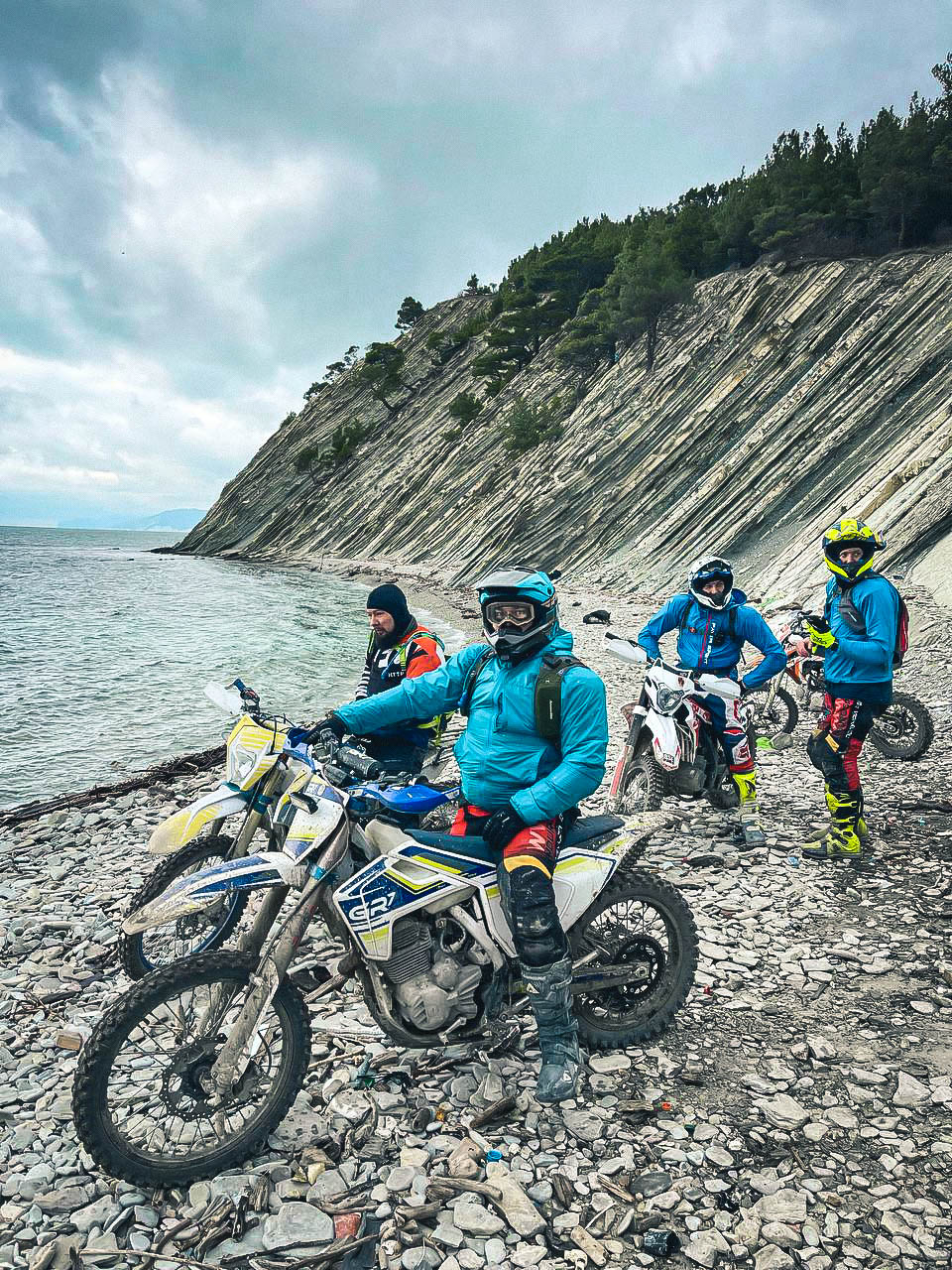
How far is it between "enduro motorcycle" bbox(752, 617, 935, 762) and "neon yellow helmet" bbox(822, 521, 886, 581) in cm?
221

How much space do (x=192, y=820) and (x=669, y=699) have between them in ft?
14.0

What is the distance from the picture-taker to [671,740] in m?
6.75

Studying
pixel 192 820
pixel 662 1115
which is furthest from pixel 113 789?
pixel 662 1115

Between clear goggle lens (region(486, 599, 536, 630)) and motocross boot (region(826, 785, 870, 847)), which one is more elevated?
clear goggle lens (region(486, 599, 536, 630))

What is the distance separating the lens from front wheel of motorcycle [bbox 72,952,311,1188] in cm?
308

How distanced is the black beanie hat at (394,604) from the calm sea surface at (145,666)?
751 centimetres

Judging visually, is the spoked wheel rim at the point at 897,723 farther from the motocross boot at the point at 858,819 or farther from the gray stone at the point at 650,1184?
the gray stone at the point at 650,1184

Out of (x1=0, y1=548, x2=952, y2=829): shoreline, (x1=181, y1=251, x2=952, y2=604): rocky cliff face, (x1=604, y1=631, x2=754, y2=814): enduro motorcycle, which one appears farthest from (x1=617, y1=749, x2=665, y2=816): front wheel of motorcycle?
(x1=181, y1=251, x2=952, y2=604): rocky cliff face

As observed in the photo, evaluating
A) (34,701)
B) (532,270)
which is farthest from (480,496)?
(34,701)

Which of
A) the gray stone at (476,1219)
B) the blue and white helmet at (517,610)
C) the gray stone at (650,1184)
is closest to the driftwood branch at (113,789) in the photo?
the blue and white helmet at (517,610)

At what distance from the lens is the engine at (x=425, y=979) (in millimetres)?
3561

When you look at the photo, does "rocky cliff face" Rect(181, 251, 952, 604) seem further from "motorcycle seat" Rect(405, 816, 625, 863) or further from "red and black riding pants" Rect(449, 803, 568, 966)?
"red and black riding pants" Rect(449, 803, 568, 966)

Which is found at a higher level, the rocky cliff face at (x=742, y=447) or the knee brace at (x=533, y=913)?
the rocky cliff face at (x=742, y=447)

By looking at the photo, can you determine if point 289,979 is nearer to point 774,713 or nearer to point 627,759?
point 627,759
